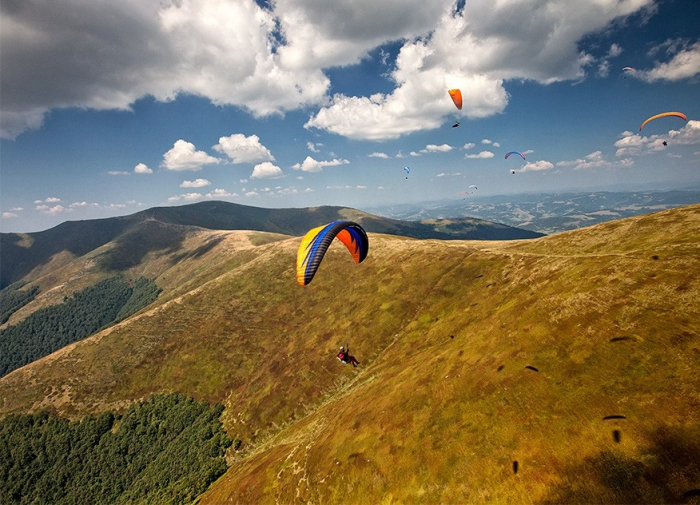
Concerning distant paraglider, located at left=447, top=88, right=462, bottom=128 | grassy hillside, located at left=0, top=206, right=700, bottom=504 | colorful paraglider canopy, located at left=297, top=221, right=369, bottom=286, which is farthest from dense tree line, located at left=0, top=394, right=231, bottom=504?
distant paraglider, located at left=447, top=88, right=462, bottom=128

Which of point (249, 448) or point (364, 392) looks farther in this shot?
point (249, 448)

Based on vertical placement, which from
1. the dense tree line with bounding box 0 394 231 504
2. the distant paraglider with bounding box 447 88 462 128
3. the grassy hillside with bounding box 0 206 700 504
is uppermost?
the distant paraglider with bounding box 447 88 462 128

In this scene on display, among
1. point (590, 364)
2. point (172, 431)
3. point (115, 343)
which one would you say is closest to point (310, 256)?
point (590, 364)

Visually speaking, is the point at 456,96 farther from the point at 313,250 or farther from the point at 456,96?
the point at 313,250

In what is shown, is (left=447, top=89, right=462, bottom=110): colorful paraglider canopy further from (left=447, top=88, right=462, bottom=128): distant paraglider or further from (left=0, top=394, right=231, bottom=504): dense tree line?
(left=0, top=394, right=231, bottom=504): dense tree line

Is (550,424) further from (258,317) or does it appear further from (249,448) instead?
(258,317)

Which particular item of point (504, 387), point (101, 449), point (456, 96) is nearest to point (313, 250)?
point (504, 387)
